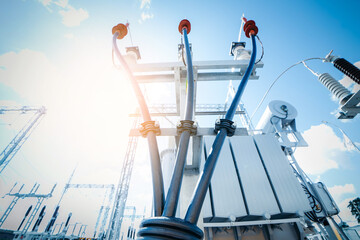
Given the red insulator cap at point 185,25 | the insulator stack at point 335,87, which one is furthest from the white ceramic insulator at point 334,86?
the red insulator cap at point 185,25

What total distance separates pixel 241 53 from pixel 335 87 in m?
1.81

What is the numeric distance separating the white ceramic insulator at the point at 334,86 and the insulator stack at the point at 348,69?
71 cm

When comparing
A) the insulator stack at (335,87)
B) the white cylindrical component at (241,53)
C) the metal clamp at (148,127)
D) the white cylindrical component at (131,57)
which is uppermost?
the white cylindrical component at (241,53)

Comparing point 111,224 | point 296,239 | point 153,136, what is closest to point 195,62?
point 153,136

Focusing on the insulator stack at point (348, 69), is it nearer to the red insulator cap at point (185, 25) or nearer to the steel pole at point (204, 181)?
the steel pole at point (204, 181)

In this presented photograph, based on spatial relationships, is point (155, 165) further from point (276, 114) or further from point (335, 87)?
point (276, 114)

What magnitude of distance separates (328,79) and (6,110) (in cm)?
4006

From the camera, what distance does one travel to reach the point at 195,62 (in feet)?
8.16

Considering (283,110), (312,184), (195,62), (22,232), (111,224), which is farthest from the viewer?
(22,232)

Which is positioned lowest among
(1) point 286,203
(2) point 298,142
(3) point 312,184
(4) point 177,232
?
(4) point 177,232

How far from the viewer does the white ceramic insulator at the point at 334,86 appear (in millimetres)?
2613

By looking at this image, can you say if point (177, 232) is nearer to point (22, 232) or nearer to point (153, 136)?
point (153, 136)

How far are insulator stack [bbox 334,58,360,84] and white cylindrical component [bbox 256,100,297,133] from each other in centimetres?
693

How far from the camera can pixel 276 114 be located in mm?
8414
